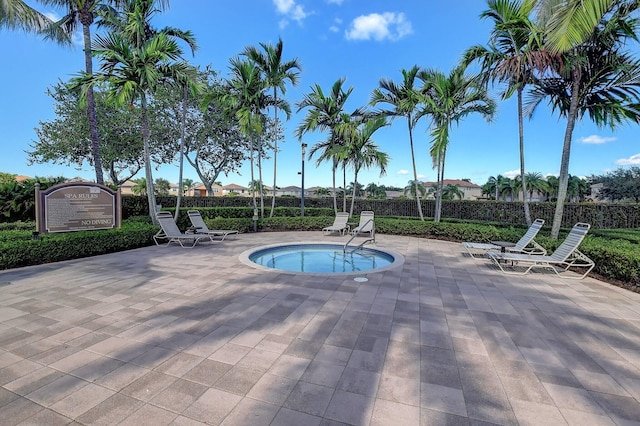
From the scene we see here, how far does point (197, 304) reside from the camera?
4102 millimetres

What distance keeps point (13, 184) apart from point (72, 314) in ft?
30.5

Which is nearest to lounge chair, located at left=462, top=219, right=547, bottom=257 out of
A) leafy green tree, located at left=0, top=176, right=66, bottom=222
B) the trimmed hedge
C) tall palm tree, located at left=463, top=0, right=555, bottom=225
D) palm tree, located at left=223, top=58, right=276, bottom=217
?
tall palm tree, located at left=463, top=0, right=555, bottom=225

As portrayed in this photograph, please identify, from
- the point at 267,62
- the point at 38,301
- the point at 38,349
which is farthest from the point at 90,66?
the point at 38,349

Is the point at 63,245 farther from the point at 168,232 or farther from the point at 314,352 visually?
the point at 314,352

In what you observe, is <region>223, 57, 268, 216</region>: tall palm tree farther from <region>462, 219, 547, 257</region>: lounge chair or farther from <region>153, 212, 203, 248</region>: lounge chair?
<region>462, 219, 547, 257</region>: lounge chair

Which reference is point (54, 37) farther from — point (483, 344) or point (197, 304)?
point (483, 344)

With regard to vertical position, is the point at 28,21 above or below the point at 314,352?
above

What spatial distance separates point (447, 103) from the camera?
10.1 m

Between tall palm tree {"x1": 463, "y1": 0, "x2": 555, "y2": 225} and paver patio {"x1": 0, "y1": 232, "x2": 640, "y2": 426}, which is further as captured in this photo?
tall palm tree {"x1": 463, "y1": 0, "x2": 555, "y2": 225}

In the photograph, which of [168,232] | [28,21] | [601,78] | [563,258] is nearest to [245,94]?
[168,232]

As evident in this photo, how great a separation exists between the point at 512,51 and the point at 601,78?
2205mm

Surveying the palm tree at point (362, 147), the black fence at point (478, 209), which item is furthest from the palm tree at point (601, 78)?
the black fence at point (478, 209)

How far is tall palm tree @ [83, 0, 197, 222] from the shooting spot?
27.3 ft

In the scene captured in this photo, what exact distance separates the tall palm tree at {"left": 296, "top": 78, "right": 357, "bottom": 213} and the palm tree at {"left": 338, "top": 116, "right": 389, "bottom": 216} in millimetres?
627
